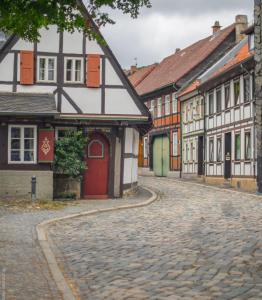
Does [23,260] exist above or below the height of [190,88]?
below

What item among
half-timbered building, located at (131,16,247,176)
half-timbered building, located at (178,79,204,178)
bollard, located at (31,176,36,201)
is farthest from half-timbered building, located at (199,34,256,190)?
bollard, located at (31,176,36,201)

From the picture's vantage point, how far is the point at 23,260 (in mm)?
9828

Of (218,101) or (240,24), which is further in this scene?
(240,24)

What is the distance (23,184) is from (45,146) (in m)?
1.60

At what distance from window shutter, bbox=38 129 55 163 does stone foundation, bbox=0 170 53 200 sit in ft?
1.80

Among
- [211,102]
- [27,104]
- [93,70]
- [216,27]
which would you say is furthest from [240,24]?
[27,104]

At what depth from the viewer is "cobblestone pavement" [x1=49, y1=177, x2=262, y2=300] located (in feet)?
24.8

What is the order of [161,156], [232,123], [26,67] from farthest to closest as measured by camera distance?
[161,156]
[232,123]
[26,67]

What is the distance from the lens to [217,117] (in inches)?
1348

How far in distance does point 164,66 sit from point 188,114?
14.4 metres

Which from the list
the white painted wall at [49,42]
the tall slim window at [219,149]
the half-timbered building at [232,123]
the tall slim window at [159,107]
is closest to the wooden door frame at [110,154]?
the white painted wall at [49,42]

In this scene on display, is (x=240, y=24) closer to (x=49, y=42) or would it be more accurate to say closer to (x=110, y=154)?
(x=110, y=154)

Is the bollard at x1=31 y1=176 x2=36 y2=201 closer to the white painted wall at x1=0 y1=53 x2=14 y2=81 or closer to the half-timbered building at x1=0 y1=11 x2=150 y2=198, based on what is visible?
the half-timbered building at x1=0 y1=11 x2=150 y2=198

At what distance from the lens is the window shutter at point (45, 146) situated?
2281cm
